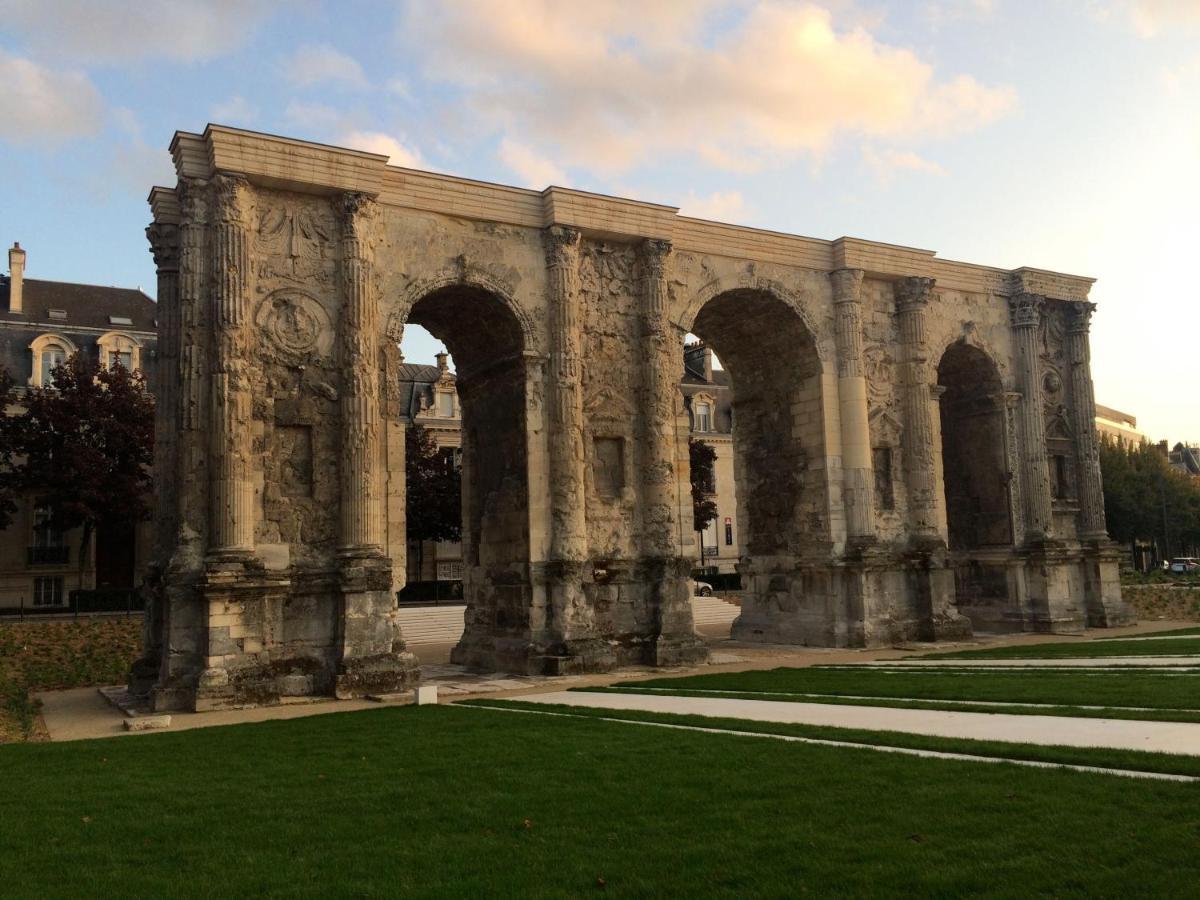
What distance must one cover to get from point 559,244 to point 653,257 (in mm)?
2020

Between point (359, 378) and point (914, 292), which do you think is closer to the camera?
point (359, 378)

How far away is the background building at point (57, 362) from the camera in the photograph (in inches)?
1411

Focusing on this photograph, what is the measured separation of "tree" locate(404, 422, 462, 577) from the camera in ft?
131

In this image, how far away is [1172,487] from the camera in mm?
57031

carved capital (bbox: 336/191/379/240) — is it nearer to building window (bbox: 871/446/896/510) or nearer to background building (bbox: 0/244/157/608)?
building window (bbox: 871/446/896/510)

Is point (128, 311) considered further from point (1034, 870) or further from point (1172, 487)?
point (1172, 487)

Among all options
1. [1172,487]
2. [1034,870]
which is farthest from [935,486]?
[1172,487]

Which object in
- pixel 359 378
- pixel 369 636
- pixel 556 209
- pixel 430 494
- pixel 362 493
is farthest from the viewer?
pixel 430 494

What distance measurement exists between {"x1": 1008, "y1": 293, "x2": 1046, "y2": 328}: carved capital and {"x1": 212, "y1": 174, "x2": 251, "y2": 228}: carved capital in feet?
60.7

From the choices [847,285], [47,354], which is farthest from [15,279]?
[847,285]

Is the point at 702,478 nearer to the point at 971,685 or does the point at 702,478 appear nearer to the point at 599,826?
the point at 971,685

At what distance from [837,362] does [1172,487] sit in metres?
44.3

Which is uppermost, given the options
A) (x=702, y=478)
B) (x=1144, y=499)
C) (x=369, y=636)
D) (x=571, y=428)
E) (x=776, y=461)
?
(x=702, y=478)

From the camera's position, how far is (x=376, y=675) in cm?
Answer: 1529
